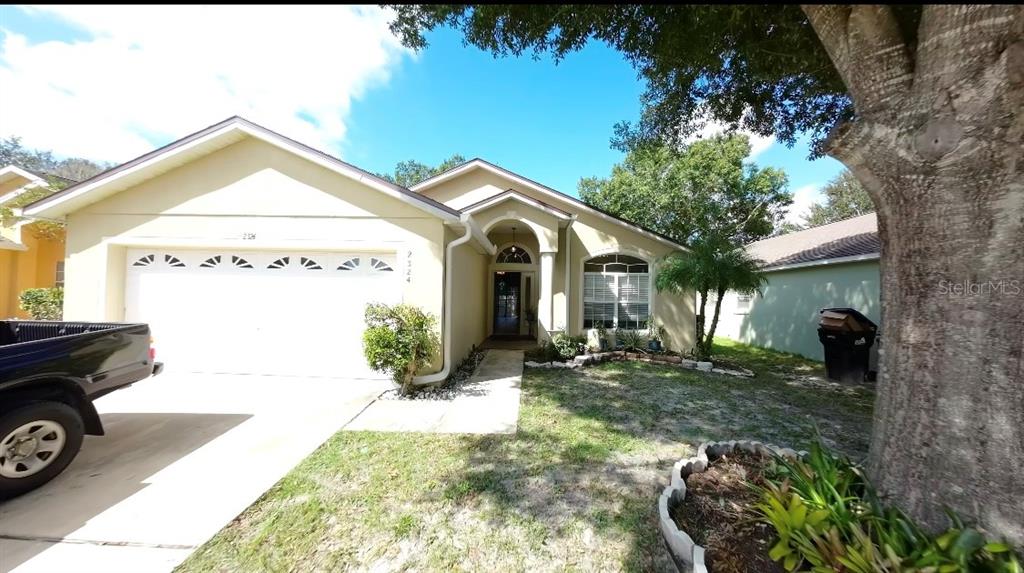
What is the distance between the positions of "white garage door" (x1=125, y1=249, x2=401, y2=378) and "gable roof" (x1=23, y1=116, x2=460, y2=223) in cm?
129

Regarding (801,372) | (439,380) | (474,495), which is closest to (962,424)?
(474,495)

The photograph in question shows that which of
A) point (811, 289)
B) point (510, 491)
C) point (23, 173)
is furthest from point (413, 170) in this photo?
point (510, 491)

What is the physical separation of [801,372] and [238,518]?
11.2 m

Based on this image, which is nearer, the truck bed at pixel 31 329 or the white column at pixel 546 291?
the truck bed at pixel 31 329

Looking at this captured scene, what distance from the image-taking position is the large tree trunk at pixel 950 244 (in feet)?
6.84

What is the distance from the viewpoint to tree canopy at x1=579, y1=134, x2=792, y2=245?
18.8 m

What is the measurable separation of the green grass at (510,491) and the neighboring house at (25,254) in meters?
14.9

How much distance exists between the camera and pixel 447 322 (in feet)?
23.1

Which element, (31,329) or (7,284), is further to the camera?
(7,284)

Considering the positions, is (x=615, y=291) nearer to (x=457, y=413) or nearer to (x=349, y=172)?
(x=457, y=413)

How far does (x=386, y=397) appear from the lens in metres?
6.17

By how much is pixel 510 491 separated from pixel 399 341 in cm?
335

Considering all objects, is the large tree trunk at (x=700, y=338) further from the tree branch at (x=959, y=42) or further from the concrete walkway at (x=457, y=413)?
the tree branch at (x=959, y=42)
